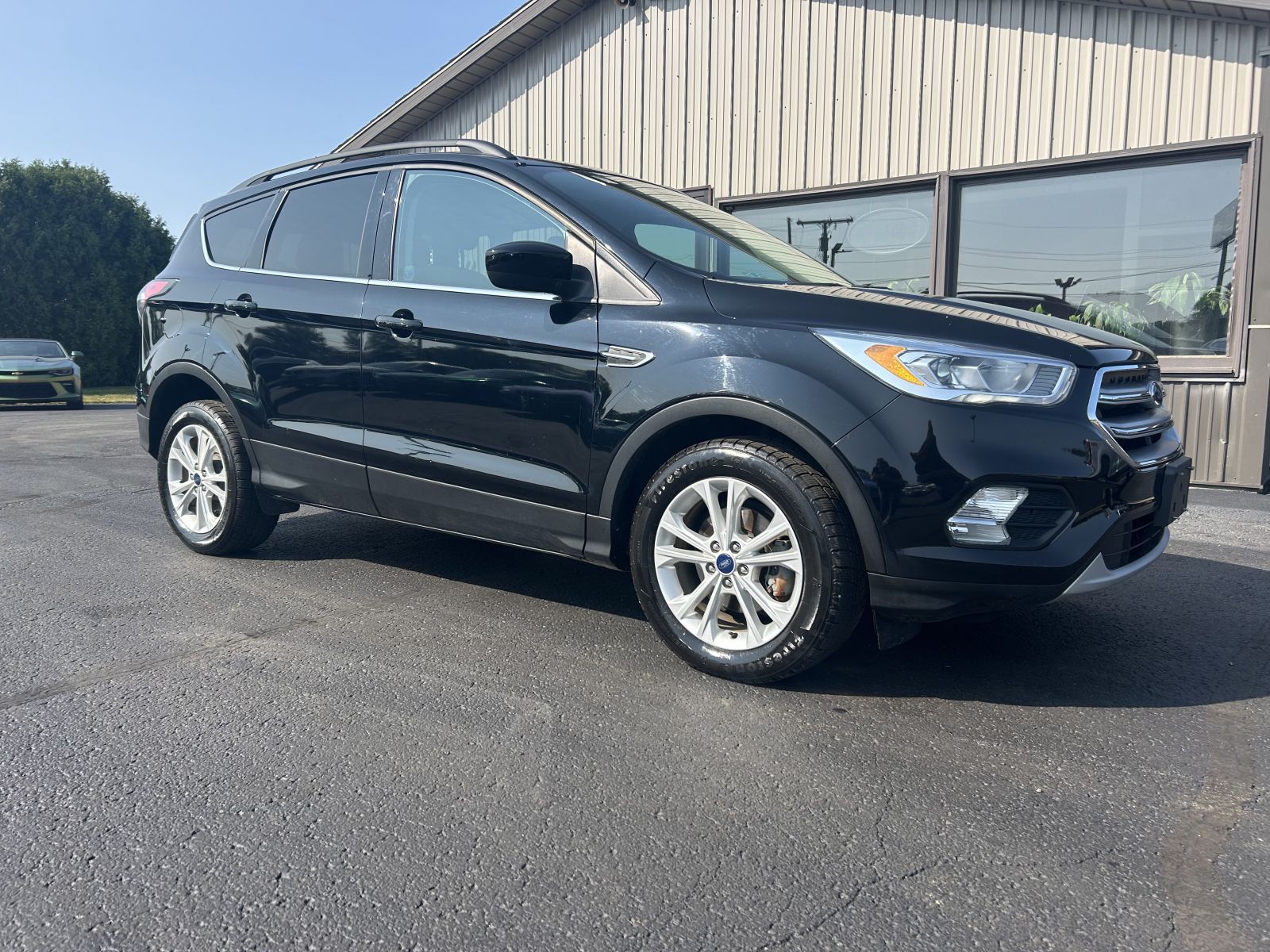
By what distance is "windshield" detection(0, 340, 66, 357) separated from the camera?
18188 mm

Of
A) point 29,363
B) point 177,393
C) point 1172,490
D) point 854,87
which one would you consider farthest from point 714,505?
point 29,363

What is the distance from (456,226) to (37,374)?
1717cm

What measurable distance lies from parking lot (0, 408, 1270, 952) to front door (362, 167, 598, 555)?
0.49 metres

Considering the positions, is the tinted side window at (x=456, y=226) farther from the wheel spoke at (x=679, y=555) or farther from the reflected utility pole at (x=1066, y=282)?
the reflected utility pole at (x=1066, y=282)

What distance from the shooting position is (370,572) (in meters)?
4.60

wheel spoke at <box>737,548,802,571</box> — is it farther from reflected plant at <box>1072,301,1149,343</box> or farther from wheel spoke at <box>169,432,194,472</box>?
reflected plant at <box>1072,301,1149,343</box>

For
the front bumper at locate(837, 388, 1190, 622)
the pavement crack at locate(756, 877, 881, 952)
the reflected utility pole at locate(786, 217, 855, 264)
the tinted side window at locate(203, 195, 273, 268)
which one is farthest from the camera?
the reflected utility pole at locate(786, 217, 855, 264)

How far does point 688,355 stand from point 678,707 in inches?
43.7

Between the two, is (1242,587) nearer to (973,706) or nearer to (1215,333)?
(973,706)

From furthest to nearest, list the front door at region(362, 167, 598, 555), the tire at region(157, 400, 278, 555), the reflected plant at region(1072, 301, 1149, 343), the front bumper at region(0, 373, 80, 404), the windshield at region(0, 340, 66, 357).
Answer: the windshield at region(0, 340, 66, 357) < the front bumper at region(0, 373, 80, 404) < the reflected plant at region(1072, 301, 1149, 343) < the tire at region(157, 400, 278, 555) < the front door at region(362, 167, 598, 555)

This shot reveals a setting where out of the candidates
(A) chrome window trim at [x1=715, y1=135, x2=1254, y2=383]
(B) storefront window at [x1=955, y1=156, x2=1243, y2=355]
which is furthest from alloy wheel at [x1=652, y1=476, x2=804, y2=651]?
(B) storefront window at [x1=955, y1=156, x2=1243, y2=355]

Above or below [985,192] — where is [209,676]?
below

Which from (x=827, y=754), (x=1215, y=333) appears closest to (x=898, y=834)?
(x=827, y=754)

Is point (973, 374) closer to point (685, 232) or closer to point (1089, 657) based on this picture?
point (1089, 657)
